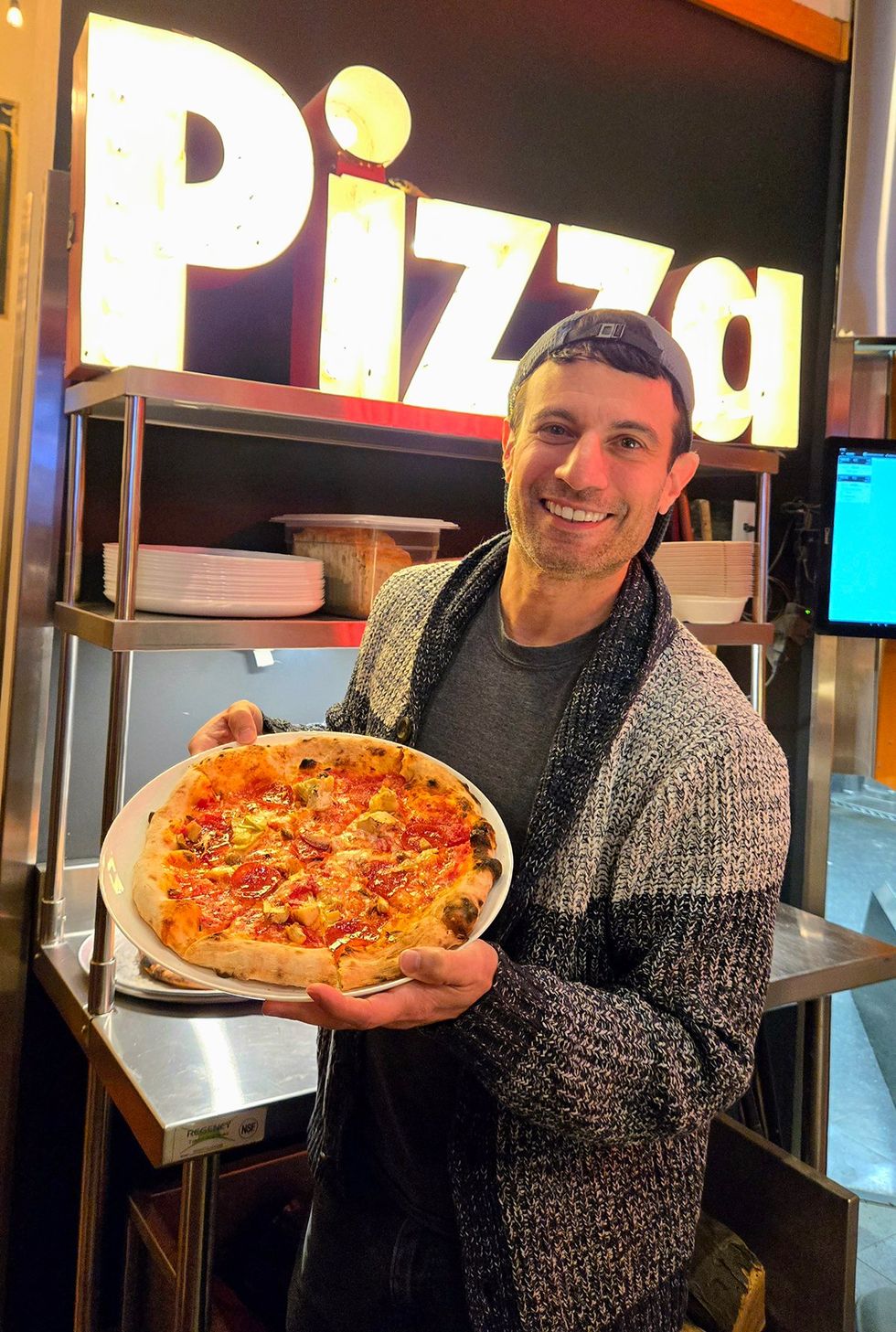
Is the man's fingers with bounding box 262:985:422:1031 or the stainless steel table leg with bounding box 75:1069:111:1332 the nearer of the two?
the man's fingers with bounding box 262:985:422:1031

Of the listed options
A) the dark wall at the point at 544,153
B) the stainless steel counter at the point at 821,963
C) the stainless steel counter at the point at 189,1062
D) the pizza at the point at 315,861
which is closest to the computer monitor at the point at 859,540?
the dark wall at the point at 544,153

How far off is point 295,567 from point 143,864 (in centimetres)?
81

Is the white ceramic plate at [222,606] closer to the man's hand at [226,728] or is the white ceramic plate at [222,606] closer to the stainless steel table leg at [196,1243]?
the man's hand at [226,728]

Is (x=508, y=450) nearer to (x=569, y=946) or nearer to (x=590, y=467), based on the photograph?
(x=590, y=467)

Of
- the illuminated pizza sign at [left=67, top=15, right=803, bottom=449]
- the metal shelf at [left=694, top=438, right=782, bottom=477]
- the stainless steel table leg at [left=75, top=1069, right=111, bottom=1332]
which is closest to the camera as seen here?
the illuminated pizza sign at [left=67, top=15, right=803, bottom=449]

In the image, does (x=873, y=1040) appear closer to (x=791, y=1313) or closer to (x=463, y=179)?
(x=791, y=1313)

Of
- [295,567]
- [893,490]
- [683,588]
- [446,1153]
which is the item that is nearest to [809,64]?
[893,490]

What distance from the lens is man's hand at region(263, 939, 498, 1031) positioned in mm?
882

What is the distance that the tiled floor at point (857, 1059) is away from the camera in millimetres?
2980

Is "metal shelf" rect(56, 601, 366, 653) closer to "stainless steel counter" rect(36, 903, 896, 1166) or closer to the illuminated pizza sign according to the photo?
the illuminated pizza sign

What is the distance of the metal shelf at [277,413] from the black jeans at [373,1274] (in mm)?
1261

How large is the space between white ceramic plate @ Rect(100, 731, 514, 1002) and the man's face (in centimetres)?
36

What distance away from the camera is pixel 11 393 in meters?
1.95

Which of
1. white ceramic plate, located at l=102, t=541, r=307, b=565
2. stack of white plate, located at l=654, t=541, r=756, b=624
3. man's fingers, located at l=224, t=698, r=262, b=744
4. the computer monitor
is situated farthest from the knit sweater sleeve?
the computer monitor
